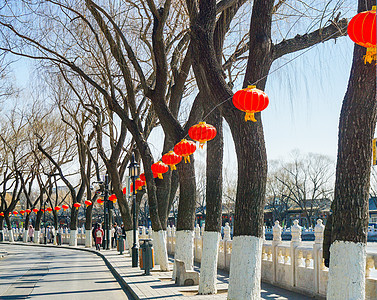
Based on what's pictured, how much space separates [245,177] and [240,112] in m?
1.17

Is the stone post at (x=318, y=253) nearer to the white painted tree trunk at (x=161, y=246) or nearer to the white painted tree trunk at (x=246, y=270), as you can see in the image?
the white painted tree trunk at (x=246, y=270)

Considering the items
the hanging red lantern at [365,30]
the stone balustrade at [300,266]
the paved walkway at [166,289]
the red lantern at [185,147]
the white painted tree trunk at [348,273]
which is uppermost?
the hanging red lantern at [365,30]

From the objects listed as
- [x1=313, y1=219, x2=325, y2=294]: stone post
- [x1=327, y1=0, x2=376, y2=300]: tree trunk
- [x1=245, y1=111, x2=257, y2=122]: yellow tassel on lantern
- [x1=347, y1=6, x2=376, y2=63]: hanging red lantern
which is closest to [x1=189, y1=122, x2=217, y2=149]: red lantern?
[x1=245, y1=111, x2=257, y2=122]: yellow tassel on lantern

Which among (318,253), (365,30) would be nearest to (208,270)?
(318,253)

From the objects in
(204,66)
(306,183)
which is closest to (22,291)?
(204,66)

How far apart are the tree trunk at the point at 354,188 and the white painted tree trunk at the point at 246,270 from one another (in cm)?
254

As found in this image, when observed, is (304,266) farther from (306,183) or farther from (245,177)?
(306,183)

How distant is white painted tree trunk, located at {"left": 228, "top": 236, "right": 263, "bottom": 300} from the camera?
877 cm

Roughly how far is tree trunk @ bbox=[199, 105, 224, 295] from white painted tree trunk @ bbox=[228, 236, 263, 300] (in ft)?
10.6

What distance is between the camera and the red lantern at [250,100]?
27.4 feet

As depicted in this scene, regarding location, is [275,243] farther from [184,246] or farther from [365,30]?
[365,30]

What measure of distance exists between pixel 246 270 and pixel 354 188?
3.13m

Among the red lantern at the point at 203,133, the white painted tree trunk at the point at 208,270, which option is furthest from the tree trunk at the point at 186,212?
the red lantern at the point at 203,133

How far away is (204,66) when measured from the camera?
10023 millimetres
